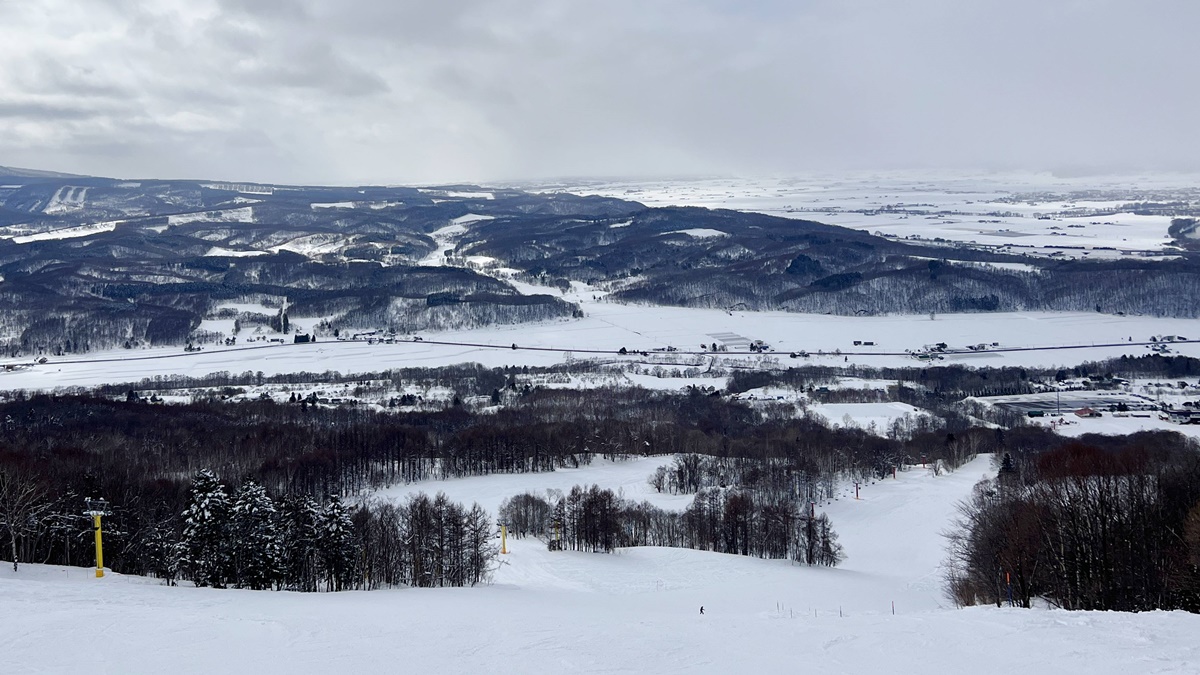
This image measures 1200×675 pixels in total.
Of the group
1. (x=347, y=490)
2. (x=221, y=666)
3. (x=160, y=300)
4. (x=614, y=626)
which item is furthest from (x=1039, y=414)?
(x=160, y=300)

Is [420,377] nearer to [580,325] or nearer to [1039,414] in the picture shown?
[580,325]

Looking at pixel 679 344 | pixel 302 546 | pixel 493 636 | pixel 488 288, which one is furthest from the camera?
pixel 488 288

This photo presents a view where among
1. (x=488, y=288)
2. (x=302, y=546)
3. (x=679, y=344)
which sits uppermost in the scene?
(x=302, y=546)

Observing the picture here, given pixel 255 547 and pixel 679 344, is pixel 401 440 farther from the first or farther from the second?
pixel 679 344

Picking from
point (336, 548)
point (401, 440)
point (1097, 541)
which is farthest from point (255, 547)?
point (401, 440)

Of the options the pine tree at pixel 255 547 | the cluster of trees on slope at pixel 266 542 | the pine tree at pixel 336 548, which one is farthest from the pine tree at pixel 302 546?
the pine tree at pixel 255 547

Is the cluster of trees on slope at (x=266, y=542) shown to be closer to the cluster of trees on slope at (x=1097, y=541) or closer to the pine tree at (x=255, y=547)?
the pine tree at (x=255, y=547)
